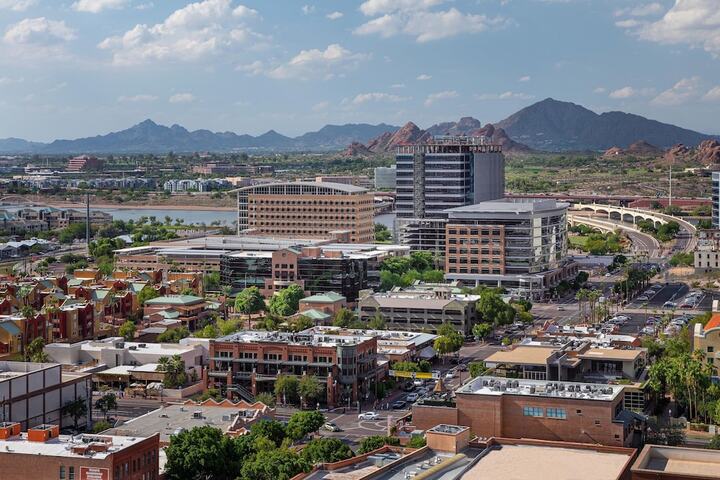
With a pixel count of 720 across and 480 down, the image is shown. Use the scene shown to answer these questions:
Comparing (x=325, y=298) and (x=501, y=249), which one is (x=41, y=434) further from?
(x=501, y=249)

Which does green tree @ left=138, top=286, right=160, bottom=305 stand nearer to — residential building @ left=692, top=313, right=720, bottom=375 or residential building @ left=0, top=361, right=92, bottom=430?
residential building @ left=0, top=361, right=92, bottom=430

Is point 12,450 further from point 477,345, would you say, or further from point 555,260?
point 555,260

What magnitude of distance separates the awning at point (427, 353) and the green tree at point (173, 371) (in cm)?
1342

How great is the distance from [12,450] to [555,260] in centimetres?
6680

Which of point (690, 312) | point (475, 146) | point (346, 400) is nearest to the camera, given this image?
point (346, 400)

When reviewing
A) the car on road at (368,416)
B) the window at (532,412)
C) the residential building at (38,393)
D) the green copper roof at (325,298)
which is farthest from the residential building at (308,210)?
the window at (532,412)

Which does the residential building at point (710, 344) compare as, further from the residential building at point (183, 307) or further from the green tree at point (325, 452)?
the residential building at point (183, 307)

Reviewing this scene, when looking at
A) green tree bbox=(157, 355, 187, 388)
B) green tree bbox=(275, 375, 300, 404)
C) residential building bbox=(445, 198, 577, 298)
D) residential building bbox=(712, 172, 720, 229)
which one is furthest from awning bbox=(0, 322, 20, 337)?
residential building bbox=(712, 172, 720, 229)

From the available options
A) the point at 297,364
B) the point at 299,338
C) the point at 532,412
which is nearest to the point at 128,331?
the point at 299,338

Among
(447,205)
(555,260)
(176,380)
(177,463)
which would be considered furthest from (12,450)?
(447,205)

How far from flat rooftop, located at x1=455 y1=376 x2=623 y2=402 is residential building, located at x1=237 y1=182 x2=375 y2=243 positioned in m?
73.4

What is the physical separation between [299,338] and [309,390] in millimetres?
4905

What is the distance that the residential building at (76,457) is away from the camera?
118 ft

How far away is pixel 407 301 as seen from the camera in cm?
7662
